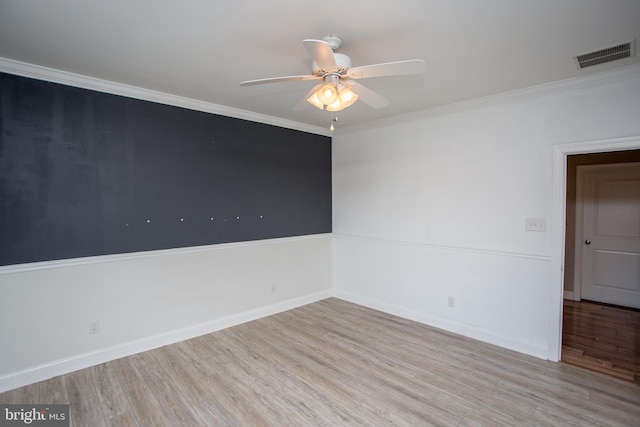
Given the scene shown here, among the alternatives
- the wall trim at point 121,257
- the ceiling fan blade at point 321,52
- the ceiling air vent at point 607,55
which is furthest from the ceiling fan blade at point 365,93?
the wall trim at point 121,257

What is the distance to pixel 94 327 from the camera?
290 centimetres

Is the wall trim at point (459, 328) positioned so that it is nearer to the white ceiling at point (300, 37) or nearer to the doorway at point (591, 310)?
the doorway at point (591, 310)

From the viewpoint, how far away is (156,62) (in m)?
2.52

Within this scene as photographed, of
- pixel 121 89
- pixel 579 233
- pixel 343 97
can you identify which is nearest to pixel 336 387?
pixel 343 97

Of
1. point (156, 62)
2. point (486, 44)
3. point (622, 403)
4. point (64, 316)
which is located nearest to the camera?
point (486, 44)

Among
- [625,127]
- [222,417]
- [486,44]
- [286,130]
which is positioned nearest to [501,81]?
[486,44]

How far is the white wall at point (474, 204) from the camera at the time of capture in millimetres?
2918

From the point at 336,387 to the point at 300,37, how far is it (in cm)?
271

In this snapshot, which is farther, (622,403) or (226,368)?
→ (226,368)

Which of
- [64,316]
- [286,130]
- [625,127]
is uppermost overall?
[286,130]

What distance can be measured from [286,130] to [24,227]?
3.01m

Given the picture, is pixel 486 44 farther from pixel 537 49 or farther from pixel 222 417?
pixel 222 417

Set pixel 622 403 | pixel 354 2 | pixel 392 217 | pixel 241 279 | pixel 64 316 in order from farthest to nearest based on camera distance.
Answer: pixel 392 217
pixel 241 279
pixel 64 316
pixel 622 403
pixel 354 2

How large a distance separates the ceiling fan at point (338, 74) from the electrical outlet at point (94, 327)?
262cm
